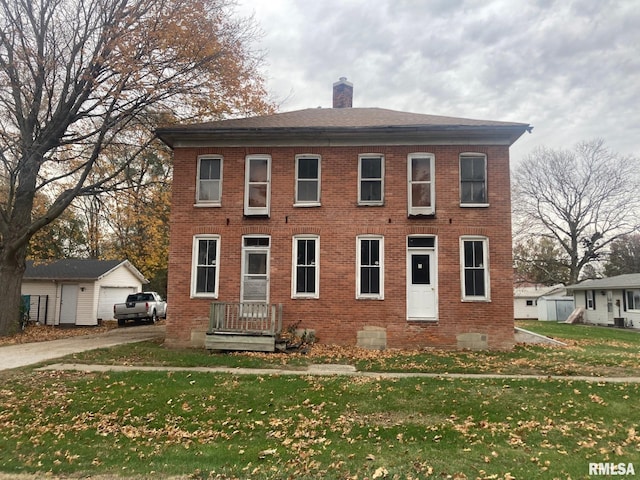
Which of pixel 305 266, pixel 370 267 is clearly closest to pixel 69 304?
pixel 305 266

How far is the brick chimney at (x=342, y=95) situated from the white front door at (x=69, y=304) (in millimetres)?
17322

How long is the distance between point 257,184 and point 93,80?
23.9 feet

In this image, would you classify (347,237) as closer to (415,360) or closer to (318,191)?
(318,191)

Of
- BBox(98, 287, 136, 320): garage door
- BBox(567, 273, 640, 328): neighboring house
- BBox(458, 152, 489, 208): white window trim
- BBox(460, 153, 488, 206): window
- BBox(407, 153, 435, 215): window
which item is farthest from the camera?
BBox(567, 273, 640, 328): neighboring house

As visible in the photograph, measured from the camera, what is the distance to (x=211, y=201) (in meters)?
14.4

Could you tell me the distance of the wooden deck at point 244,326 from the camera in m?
12.6

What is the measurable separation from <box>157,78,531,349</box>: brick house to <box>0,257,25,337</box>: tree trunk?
7.90m

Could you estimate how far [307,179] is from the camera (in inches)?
565

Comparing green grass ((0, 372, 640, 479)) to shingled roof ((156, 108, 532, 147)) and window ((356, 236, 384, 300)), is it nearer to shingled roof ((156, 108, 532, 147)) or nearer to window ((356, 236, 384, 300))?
window ((356, 236, 384, 300))

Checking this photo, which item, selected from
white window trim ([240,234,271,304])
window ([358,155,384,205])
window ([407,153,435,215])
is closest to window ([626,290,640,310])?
window ([407,153,435,215])

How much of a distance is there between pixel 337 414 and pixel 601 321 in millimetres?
31986

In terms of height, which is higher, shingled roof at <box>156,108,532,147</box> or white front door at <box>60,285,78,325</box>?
shingled roof at <box>156,108,532,147</box>

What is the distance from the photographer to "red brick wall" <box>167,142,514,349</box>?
13.4 metres

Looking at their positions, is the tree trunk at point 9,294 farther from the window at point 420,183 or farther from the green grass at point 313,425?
the window at point 420,183
